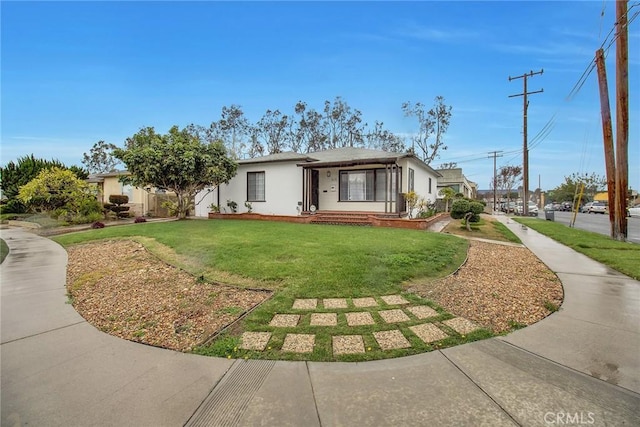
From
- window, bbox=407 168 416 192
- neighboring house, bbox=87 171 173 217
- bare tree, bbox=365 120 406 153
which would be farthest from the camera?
bare tree, bbox=365 120 406 153

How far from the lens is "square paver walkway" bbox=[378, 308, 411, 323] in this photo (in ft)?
12.1

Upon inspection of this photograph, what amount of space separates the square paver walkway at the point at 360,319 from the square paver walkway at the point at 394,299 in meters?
0.54

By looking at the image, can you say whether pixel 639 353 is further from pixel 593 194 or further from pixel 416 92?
pixel 593 194

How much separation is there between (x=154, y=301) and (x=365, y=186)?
38.1 feet

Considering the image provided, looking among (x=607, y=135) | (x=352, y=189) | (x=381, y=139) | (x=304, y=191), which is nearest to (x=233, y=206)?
(x=304, y=191)

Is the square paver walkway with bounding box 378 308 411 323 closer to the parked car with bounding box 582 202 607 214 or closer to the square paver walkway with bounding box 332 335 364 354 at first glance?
the square paver walkway with bounding box 332 335 364 354

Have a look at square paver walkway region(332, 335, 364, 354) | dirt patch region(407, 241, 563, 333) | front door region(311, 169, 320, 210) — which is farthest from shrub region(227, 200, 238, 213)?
square paver walkway region(332, 335, 364, 354)

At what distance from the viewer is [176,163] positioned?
13531 millimetres

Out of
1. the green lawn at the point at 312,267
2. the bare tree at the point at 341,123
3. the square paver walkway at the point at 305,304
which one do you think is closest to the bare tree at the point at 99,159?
the bare tree at the point at 341,123

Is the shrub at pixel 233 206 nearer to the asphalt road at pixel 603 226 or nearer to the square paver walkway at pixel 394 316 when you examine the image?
the square paver walkway at pixel 394 316

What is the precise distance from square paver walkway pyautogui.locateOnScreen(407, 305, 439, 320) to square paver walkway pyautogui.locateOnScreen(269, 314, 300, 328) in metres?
1.52

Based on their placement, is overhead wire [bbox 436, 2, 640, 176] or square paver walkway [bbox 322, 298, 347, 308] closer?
square paver walkway [bbox 322, 298, 347, 308]

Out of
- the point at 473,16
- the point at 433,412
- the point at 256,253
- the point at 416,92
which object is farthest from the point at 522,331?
the point at 416,92

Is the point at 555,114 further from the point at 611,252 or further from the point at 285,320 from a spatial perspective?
the point at 285,320
